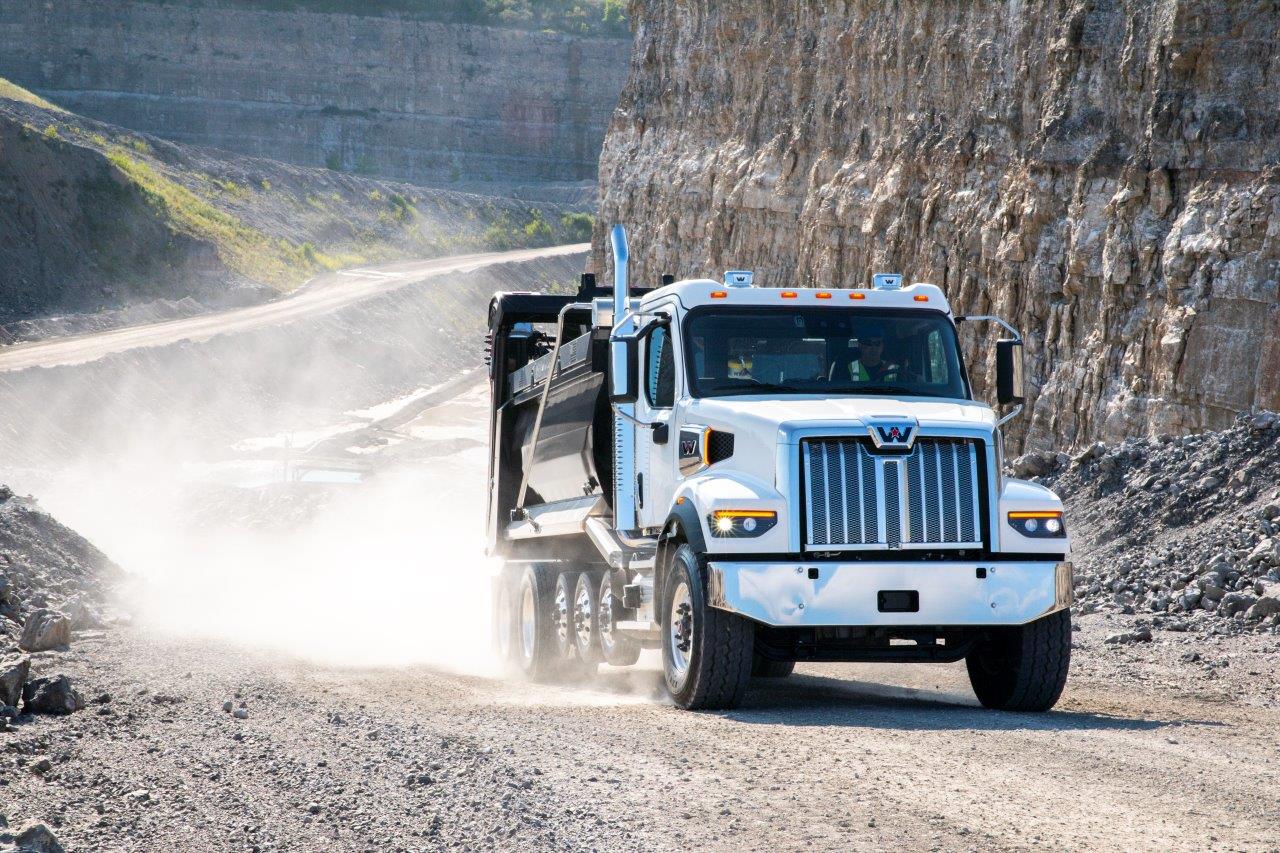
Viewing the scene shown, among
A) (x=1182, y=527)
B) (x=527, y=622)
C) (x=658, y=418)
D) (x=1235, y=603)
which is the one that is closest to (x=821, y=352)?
(x=658, y=418)

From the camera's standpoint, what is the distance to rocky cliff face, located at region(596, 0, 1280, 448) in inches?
870

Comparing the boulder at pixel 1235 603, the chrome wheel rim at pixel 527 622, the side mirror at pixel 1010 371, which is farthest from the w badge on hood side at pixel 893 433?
the boulder at pixel 1235 603

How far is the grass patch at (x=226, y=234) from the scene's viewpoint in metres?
71.3

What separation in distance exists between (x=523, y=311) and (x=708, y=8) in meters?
30.3

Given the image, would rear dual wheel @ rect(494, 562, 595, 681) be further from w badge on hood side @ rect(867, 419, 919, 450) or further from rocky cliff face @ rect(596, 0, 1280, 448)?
rocky cliff face @ rect(596, 0, 1280, 448)

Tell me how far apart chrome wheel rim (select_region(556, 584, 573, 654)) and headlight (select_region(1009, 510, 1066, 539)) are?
4939 mm

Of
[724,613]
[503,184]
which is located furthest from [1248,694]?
[503,184]

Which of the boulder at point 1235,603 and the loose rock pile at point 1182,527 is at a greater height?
the loose rock pile at point 1182,527

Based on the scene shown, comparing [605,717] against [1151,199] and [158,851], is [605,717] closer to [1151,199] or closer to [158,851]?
[158,851]

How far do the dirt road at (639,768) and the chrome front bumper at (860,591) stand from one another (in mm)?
680

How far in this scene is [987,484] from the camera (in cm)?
1050

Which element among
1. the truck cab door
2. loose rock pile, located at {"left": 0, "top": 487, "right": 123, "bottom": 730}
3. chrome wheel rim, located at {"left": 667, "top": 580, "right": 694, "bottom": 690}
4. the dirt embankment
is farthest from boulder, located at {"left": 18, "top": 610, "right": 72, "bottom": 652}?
the dirt embankment

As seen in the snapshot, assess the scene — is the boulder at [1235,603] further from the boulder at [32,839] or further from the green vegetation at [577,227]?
the green vegetation at [577,227]

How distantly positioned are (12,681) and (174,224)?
205ft
